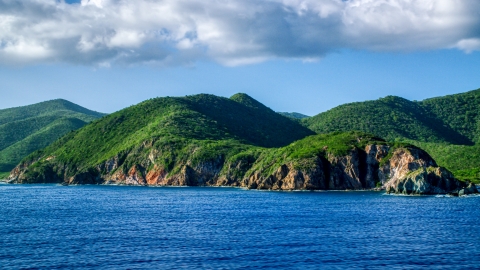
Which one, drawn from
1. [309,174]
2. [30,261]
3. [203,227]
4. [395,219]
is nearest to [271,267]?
[30,261]

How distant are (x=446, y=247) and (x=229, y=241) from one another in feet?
90.3

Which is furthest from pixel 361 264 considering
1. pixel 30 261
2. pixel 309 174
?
pixel 309 174

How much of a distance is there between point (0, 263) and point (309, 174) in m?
132

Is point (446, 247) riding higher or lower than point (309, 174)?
lower

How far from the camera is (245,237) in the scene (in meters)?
75.1

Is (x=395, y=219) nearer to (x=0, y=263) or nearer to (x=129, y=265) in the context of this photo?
(x=129, y=265)

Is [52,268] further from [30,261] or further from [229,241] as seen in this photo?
[229,241]

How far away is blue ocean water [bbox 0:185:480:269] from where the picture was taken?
58344mm

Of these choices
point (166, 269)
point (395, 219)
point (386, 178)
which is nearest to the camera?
point (166, 269)

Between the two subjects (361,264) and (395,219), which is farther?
(395,219)

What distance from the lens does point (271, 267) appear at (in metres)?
55.4

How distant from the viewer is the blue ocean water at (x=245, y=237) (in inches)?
2297

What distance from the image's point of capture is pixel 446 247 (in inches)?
2611

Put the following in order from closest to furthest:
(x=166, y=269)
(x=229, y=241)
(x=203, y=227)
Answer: (x=166, y=269), (x=229, y=241), (x=203, y=227)
